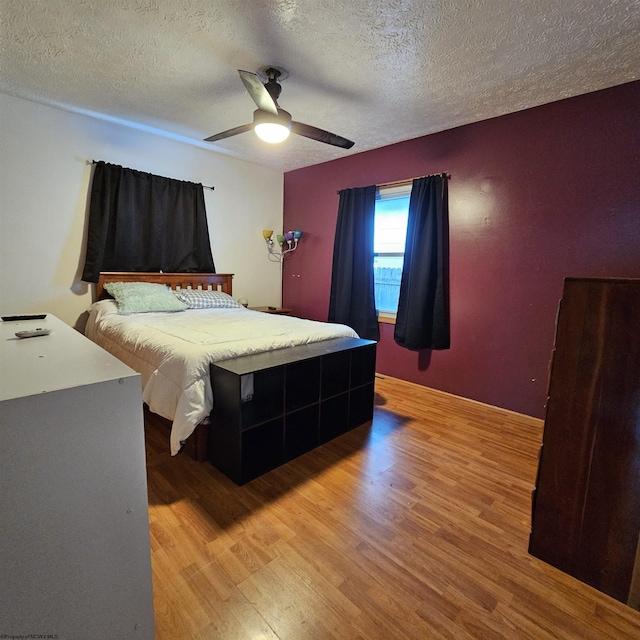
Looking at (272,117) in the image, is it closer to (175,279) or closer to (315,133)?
(315,133)

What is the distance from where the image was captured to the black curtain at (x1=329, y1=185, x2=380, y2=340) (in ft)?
11.9

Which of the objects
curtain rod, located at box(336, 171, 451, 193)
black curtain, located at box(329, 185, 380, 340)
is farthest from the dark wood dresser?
black curtain, located at box(329, 185, 380, 340)

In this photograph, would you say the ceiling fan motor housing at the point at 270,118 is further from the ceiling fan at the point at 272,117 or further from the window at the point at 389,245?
the window at the point at 389,245

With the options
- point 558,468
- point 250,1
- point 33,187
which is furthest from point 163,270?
point 558,468

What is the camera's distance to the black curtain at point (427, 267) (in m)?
3.08

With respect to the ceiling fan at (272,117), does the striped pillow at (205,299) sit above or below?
below

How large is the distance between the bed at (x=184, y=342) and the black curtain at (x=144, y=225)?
7.7 inches

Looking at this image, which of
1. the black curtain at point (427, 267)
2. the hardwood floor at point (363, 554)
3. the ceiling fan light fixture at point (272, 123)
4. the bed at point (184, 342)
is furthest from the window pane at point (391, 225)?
the hardwood floor at point (363, 554)

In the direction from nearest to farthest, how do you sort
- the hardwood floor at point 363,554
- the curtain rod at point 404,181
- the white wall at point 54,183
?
1. the hardwood floor at point 363,554
2. the white wall at point 54,183
3. the curtain rod at point 404,181

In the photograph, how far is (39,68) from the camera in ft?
7.38

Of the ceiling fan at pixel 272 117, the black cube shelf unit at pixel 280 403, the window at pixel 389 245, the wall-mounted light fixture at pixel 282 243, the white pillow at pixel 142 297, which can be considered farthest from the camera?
the wall-mounted light fixture at pixel 282 243

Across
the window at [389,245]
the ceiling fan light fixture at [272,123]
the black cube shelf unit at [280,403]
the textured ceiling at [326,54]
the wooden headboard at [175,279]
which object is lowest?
the black cube shelf unit at [280,403]

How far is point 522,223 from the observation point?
267 cm

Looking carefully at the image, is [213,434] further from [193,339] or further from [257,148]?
[257,148]
